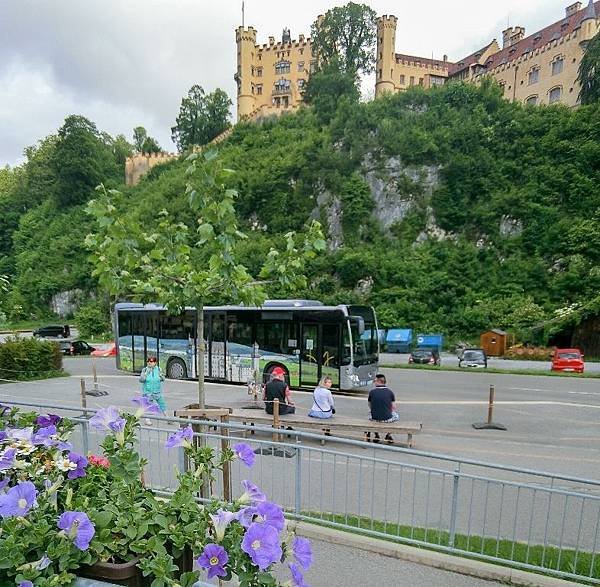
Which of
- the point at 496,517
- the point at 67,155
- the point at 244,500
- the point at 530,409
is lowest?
the point at 530,409

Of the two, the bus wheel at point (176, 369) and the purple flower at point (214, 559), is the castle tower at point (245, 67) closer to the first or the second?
the bus wheel at point (176, 369)

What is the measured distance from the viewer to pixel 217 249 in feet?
18.1

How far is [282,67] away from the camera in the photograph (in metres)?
77.1

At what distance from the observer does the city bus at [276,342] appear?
15.1m

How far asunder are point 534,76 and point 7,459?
71.3 metres

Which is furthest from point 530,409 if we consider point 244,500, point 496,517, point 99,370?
point 99,370

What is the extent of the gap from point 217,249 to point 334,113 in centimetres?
5605

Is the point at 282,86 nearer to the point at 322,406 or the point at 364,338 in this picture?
the point at 364,338

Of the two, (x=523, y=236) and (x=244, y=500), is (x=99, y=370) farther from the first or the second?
(x=523, y=236)

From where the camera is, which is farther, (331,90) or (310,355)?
(331,90)

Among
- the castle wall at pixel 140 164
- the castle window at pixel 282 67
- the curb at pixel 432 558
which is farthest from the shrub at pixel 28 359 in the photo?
the castle window at pixel 282 67

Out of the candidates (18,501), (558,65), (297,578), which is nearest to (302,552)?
(297,578)

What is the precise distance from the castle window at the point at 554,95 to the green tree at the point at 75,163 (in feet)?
218

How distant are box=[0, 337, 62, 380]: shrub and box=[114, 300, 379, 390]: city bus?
179 inches
